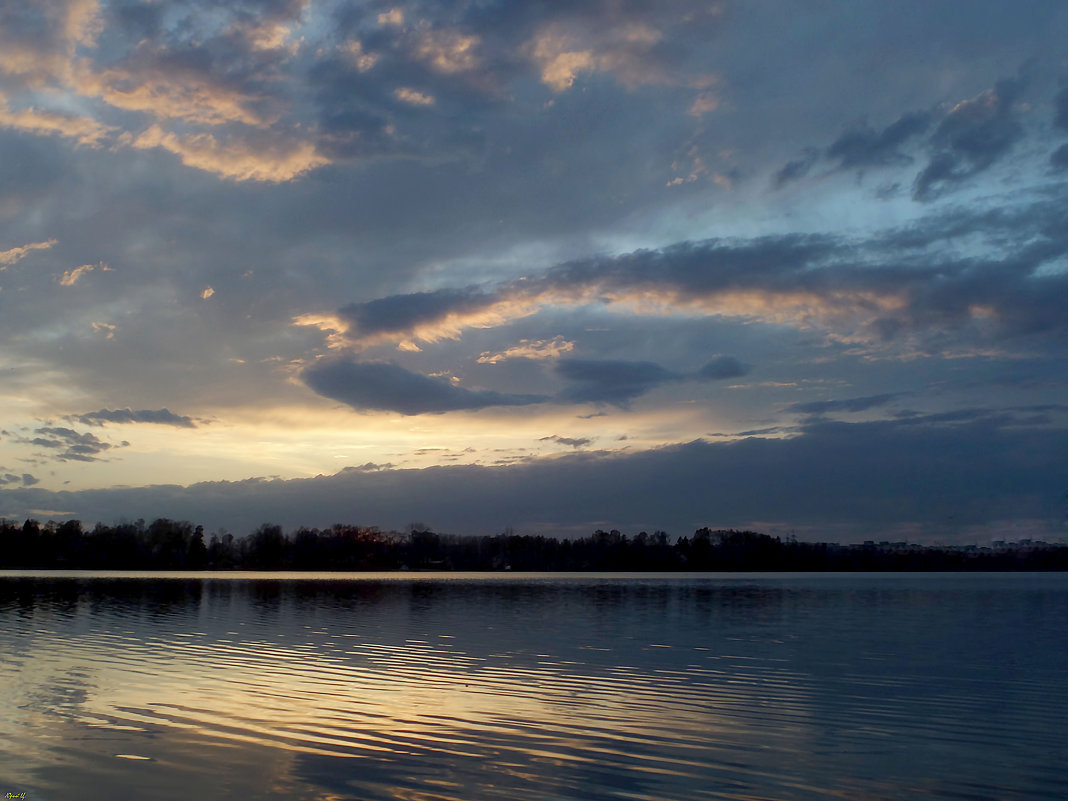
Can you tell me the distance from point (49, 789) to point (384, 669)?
14026 millimetres

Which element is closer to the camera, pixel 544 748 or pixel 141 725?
pixel 544 748

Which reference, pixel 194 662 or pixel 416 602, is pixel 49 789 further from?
pixel 416 602

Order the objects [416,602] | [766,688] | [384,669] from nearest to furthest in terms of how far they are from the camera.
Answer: [766,688] < [384,669] < [416,602]

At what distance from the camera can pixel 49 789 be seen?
12.3 meters

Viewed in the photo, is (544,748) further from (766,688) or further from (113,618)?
(113,618)

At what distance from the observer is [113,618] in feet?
146

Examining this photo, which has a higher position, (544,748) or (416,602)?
(544,748)

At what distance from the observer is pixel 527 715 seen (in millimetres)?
18484

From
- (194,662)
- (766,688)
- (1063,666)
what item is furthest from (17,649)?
(1063,666)

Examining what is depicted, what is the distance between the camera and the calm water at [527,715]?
13.2 meters

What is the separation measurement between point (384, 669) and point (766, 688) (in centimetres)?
1172

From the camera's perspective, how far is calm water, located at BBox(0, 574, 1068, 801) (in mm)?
13219

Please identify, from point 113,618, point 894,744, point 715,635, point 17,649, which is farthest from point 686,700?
point 113,618

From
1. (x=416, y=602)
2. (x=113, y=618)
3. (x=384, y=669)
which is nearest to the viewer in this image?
(x=384, y=669)
